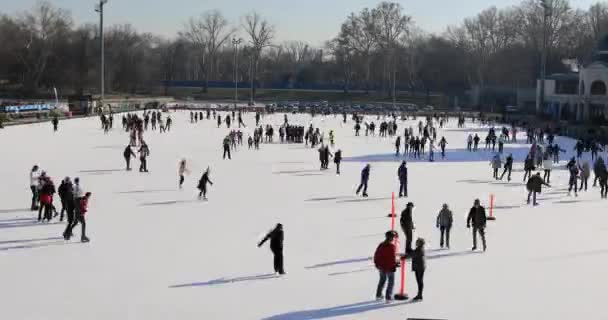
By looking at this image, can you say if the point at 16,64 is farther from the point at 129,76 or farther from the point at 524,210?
the point at 524,210

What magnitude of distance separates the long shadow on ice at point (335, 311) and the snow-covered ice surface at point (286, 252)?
0.9 inches

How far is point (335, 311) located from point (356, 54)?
9768cm

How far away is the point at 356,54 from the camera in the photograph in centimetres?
10494

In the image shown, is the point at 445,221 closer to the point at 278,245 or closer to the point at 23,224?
the point at 278,245

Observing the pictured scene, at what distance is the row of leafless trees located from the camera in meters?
86.8

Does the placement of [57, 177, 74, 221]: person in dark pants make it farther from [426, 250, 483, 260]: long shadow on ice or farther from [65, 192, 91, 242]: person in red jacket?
[426, 250, 483, 260]: long shadow on ice

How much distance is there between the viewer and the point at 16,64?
85062 mm

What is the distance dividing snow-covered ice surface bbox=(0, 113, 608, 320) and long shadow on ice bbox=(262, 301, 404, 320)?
0.07ft

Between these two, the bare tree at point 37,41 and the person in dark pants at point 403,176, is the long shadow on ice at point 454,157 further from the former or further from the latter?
the bare tree at point 37,41

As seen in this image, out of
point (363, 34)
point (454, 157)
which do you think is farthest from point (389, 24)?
point (454, 157)

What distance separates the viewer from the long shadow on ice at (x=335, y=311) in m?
8.58

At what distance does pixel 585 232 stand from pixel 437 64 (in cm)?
8494

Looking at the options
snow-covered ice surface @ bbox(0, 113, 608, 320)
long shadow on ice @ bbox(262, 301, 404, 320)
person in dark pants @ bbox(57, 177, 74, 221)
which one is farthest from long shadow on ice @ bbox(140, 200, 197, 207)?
long shadow on ice @ bbox(262, 301, 404, 320)

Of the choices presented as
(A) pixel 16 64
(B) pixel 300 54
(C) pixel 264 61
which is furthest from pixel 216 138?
(B) pixel 300 54
